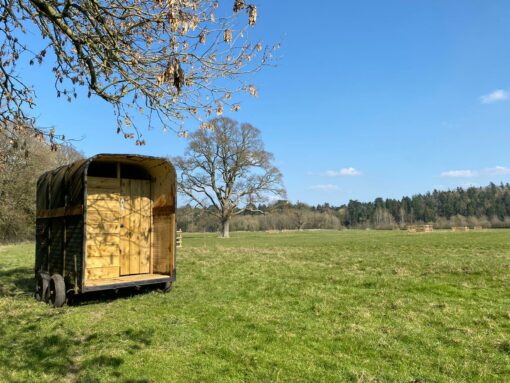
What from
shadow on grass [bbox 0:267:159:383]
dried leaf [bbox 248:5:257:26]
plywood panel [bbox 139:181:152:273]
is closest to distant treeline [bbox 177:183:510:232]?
plywood panel [bbox 139:181:152:273]

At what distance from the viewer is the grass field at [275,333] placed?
5.64m

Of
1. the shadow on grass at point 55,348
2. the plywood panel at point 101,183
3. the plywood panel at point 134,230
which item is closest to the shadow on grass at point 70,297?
the plywood panel at point 134,230

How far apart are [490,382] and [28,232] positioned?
52.1 metres

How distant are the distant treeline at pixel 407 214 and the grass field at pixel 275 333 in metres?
93.5

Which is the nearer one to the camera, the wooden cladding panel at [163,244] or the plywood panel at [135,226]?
the wooden cladding panel at [163,244]

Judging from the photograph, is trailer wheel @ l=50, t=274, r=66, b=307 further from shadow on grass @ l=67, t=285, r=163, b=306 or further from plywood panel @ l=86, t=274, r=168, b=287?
plywood panel @ l=86, t=274, r=168, b=287

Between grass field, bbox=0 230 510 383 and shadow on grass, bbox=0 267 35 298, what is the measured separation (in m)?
0.19

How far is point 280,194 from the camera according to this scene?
55625 mm

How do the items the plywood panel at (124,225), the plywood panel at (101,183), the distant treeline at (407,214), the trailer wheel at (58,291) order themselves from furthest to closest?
the distant treeline at (407,214), the plywood panel at (124,225), the plywood panel at (101,183), the trailer wheel at (58,291)

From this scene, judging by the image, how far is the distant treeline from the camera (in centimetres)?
11813

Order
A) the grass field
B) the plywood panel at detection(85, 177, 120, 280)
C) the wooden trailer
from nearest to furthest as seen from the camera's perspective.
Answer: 1. the grass field
2. the wooden trailer
3. the plywood panel at detection(85, 177, 120, 280)

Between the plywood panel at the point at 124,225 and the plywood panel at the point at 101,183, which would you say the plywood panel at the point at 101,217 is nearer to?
the plywood panel at the point at 124,225

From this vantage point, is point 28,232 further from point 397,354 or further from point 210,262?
point 397,354

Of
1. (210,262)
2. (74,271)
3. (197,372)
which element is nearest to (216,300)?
(74,271)
